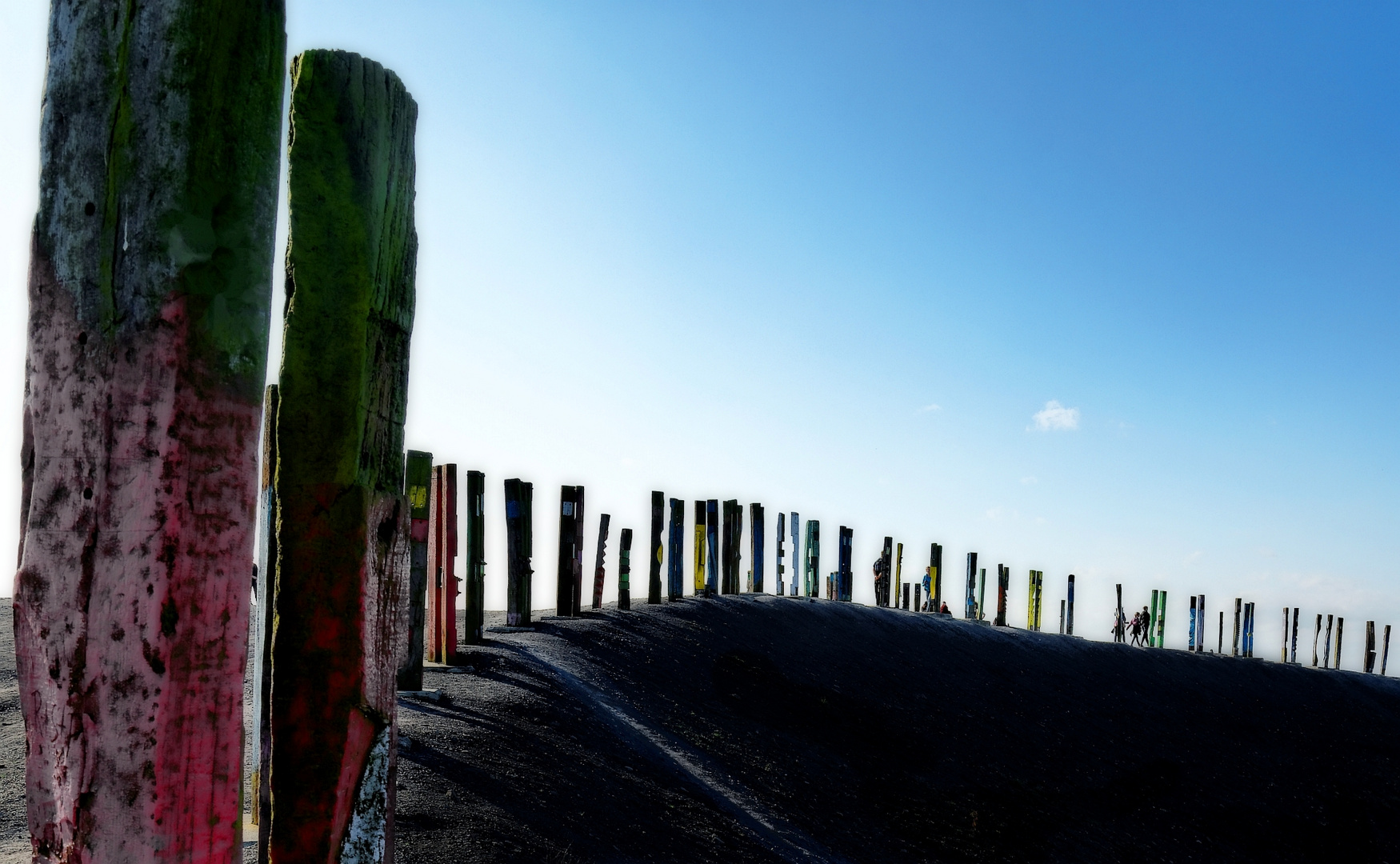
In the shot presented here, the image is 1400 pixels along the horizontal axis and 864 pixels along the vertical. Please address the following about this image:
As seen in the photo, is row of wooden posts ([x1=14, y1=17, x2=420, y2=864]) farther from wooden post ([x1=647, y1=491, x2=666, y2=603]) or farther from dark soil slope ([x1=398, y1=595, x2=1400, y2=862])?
wooden post ([x1=647, y1=491, x2=666, y2=603])

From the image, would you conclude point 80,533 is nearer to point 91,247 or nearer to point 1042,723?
point 91,247

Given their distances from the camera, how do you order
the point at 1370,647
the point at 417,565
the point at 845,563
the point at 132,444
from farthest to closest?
the point at 1370,647
the point at 845,563
the point at 417,565
the point at 132,444

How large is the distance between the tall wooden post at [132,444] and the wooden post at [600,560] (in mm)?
10210

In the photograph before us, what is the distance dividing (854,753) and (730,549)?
17.5ft

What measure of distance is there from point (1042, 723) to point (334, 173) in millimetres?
13652

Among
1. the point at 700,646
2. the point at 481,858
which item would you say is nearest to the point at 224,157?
the point at 481,858

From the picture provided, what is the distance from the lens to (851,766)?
10.2 metres

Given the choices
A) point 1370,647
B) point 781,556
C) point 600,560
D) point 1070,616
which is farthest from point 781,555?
point 1370,647

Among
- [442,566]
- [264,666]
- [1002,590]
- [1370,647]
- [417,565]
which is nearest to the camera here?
[264,666]

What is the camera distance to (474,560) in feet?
31.6

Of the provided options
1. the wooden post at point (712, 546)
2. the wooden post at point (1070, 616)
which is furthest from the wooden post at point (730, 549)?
the wooden post at point (1070, 616)

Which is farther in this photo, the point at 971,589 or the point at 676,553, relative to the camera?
the point at 971,589

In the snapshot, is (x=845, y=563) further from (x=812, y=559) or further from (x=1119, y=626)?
(x=1119, y=626)

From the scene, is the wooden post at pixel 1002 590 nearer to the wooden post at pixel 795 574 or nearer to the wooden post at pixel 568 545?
the wooden post at pixel 795 574
